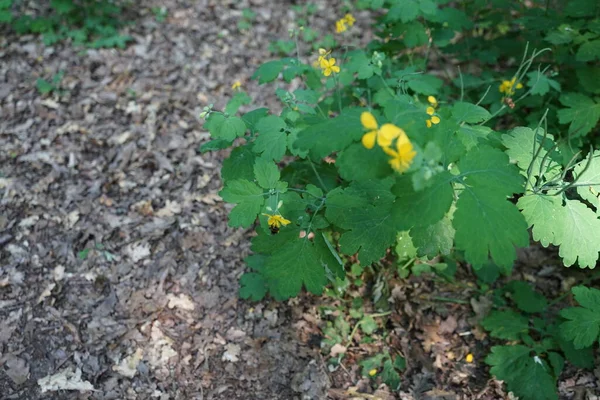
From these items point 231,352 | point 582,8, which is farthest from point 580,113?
point 231,352

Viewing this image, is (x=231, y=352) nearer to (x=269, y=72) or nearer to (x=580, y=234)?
(x=269, y=72)

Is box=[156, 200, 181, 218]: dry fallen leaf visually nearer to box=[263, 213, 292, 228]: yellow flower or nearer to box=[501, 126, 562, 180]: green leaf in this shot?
box=[263, 213, 292, 228]: yellow flower

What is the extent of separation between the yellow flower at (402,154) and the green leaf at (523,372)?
Answer: 1.77 meters

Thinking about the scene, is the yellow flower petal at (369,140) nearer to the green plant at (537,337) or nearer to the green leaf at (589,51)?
the green plant at (537,337)

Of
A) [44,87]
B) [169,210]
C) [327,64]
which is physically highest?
[327,64]

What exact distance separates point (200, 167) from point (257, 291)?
134 centimetres

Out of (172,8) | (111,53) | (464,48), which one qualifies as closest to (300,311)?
(464,48)

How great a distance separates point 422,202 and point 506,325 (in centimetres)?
163

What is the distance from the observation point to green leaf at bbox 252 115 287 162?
2.28 metres

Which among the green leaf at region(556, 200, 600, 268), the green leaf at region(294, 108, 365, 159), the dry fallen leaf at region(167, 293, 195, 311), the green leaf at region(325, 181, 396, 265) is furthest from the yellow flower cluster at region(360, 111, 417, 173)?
the dry fallen leaf at region(167, 293, 195, 311)

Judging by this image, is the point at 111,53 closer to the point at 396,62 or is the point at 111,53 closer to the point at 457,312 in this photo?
the point at 396,62

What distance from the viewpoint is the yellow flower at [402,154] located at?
1529 millimetres

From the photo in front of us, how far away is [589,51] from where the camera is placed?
3002 mm

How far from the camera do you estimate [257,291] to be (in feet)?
10.1
